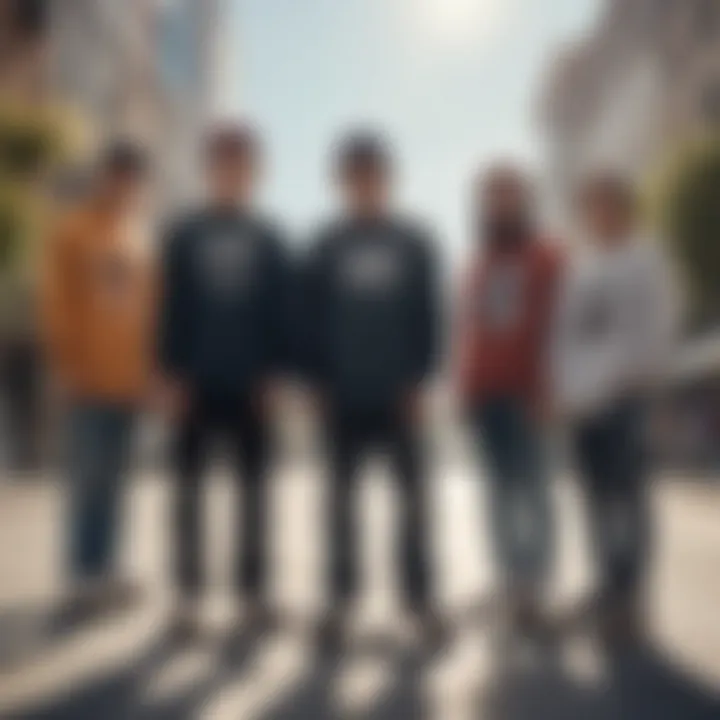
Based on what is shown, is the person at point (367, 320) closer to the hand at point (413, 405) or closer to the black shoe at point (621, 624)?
the hand at point (413, 405)

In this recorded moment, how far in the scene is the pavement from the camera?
3.84ft

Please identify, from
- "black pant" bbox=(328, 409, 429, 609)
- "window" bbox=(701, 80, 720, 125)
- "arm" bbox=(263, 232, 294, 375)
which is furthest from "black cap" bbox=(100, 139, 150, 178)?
"window" bbox=(701, 80, 720, 125)

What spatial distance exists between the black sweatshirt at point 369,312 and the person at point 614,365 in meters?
0.21

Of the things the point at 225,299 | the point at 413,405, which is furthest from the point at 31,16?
the point at 413,405

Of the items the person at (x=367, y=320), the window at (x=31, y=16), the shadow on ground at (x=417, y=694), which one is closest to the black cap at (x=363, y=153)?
the person at (x=367, y=320)

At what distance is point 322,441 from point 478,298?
304 mm

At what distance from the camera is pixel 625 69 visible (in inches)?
69.7

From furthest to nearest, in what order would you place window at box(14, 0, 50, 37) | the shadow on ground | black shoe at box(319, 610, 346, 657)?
window at box(14, 0, 50, 37) < black shoe at box(319, 610, 346, 657) < the shadow on ground

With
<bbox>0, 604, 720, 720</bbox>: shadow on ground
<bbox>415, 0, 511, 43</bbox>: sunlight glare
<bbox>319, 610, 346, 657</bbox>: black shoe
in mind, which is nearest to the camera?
<bbox>0, 604, 720, 720</bbox>: shadow on ground

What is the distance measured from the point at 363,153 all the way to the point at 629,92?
1.66ft

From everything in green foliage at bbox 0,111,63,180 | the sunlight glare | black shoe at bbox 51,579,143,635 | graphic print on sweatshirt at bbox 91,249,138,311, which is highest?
green foliage at bbox 0,111,63,180

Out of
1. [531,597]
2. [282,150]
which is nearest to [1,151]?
[282,150]

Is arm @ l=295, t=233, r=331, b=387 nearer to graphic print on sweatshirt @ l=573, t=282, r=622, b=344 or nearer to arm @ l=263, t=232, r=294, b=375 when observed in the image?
arm @ l=263, t=232, r=294, b=375

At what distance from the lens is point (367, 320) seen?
4.53ft
